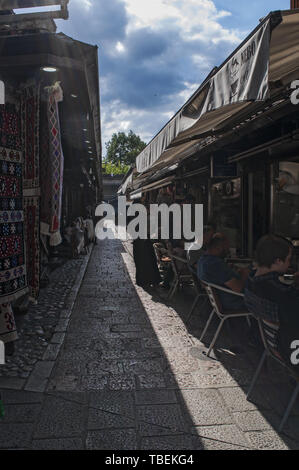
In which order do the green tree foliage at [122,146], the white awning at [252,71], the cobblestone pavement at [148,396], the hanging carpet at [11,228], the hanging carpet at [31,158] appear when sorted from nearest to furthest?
the white awning at [252,71] < the cobblestone pavement at [148,396] < the hanging carpet at [11,228] < the hanging carpet at [31,158] < the green tree foliage at [122,146]

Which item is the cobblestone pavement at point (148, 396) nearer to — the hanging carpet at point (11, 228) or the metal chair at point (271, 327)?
the metal chair at point (271, 327)

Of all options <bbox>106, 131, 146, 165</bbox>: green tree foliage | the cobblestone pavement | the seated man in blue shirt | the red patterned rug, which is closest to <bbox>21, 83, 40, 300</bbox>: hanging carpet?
the red patterned rug

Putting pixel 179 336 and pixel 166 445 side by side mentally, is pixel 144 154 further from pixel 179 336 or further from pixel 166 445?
pixel 166 445

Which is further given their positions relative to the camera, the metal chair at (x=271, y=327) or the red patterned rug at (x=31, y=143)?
the red patterned rug at (x=31, y=143)

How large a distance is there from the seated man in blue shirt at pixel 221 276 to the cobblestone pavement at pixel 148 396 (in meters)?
0.59

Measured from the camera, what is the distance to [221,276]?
4.04 meters

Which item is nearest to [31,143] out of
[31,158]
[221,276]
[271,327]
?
[31,158]

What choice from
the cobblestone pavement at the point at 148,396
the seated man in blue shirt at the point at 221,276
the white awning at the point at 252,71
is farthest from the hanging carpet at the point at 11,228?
the seated man in blue shirt at the point at 221,276

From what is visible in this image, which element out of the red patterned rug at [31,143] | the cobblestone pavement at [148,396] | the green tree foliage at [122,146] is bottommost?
the cobblestone pavement at [148,396]

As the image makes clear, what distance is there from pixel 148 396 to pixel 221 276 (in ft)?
4.58

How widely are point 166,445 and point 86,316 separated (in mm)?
3337

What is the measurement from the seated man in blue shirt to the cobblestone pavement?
585 mm

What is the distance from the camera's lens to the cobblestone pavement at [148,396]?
2658 millimetres
